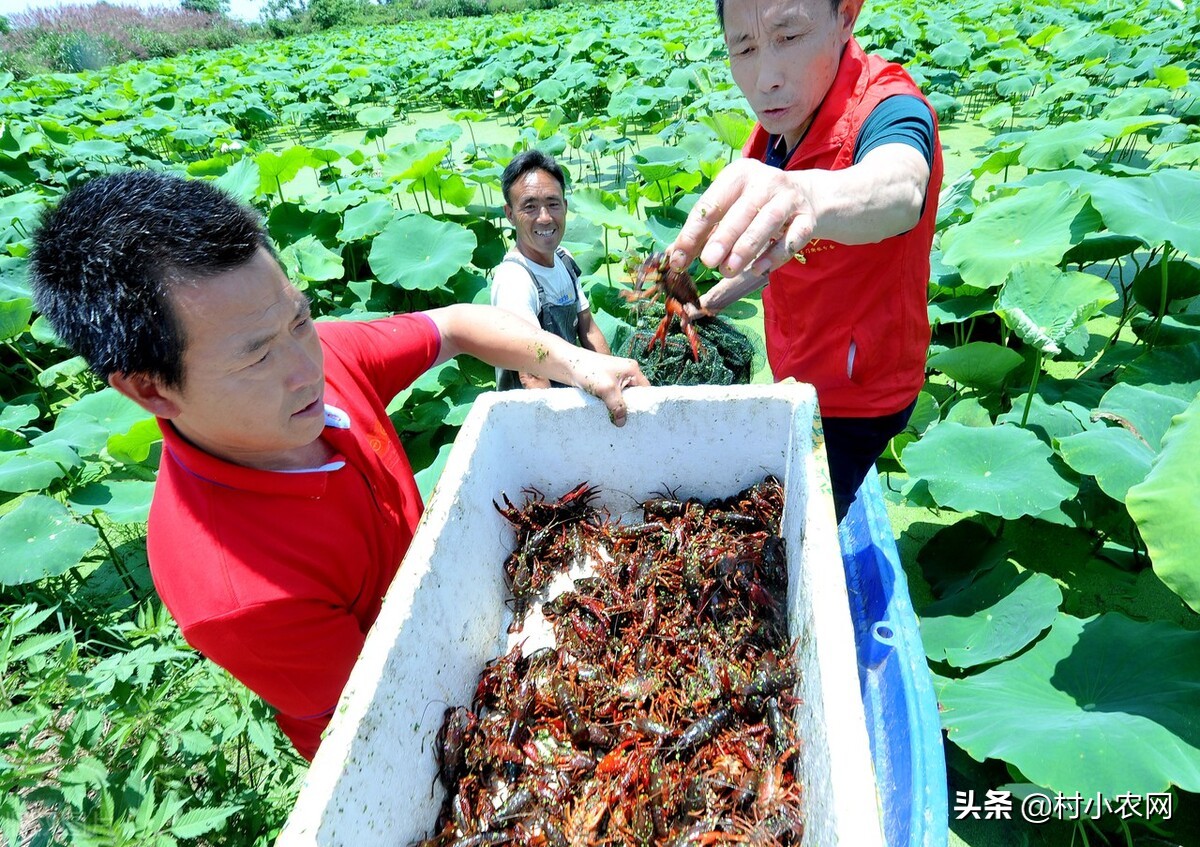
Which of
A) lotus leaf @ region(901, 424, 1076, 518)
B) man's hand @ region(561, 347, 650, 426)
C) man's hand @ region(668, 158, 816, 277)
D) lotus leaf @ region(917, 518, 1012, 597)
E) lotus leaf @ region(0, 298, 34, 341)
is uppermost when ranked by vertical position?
man's hand @ region(668, 158, 816, 277)

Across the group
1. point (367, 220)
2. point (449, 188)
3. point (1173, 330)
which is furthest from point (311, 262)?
point (1173, 330)

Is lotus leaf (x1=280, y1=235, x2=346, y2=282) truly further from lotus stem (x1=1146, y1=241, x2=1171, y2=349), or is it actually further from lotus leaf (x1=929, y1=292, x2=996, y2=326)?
lotus stem (x1=1146, y1=241, x2=1171, y2=349)

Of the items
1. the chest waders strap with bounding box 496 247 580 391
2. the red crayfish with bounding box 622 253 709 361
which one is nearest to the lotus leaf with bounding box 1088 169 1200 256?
the red crayfish with bounding box 622 253 709 361

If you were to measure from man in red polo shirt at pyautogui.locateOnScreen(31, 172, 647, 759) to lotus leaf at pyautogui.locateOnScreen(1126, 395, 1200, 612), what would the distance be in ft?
6.76

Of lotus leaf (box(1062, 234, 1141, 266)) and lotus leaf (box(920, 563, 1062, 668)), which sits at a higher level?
lotus leaf (box(1062, 234, 1141, 266))

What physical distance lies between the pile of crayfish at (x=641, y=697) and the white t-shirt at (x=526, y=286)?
1257 mm

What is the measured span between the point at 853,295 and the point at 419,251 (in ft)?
12.2

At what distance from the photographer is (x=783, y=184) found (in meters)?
1.19

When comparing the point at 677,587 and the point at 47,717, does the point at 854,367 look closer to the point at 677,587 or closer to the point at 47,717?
the point at 677,587

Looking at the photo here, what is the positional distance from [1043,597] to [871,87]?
6.12 ft

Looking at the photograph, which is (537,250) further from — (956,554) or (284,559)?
(956,554)

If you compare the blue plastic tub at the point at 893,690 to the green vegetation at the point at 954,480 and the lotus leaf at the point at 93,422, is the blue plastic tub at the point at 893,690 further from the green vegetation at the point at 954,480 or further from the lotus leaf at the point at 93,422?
the lotus leaf at the point at 93,422

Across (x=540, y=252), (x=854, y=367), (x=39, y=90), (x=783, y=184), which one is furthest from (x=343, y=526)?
(x=39, y=90)

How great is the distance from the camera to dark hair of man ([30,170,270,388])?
1115 mm
